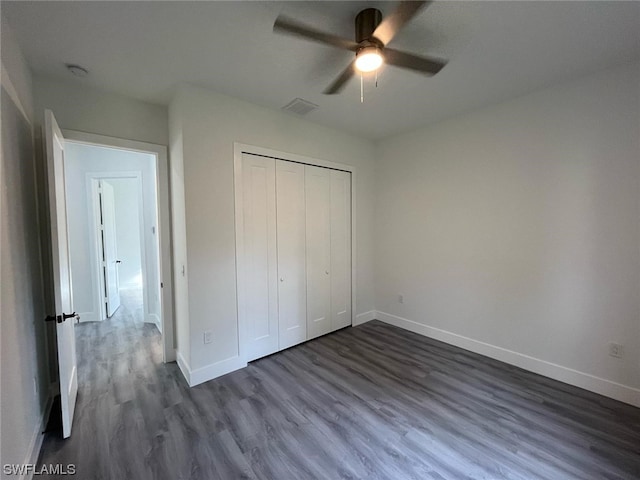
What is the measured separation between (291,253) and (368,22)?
221 cm

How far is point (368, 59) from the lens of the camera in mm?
1573

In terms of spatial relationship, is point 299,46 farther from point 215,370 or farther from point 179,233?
point 215,370

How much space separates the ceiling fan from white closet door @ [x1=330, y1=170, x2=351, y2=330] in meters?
1.85

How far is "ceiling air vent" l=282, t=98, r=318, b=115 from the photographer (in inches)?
105

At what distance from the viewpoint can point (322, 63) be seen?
2.04 metres

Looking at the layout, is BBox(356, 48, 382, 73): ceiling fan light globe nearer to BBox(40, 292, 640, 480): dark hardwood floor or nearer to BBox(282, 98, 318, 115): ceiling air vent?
BBox(282, 98, 318, 115): ceiling air vent

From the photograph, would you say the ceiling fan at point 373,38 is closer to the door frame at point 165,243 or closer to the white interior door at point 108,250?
the door frame at point 165,243

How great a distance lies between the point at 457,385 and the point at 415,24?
2.84 metres

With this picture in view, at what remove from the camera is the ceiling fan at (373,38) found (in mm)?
1305

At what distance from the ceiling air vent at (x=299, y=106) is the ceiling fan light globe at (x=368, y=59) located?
1151mm

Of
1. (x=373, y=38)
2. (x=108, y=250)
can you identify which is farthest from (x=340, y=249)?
(x=108, y=250)

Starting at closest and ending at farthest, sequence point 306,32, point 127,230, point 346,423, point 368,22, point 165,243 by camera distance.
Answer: point 306,32
point 368,22
point 346,423
point 165,243
point 127,230

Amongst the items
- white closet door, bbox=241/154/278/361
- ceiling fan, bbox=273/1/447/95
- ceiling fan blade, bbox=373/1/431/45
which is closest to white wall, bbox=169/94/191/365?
white closet door, bbox=241/154/278/361

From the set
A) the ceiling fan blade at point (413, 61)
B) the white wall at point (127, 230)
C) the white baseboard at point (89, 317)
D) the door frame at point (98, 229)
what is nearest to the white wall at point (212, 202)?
the ceiling fan blade at point (413, 61)
